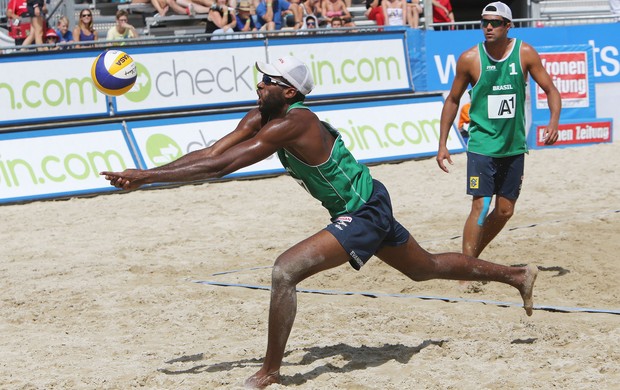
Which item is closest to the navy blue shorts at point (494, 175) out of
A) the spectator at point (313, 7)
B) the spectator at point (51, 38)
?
the spectator at point (51, 38)

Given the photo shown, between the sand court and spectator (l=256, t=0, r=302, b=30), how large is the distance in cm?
556

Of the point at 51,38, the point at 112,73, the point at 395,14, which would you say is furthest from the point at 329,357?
the point at 395,14

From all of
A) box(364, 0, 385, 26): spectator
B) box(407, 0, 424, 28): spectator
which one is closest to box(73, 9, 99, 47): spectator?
box(364, 0, 385, 26): spectator

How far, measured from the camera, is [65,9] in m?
17.9

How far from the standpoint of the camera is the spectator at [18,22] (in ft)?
52.6

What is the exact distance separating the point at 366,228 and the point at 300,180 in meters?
0.46

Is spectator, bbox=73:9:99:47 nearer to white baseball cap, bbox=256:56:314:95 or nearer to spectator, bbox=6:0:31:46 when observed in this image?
spectator, bbox=6:0:31:46

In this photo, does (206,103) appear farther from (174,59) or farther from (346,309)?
(346,309)

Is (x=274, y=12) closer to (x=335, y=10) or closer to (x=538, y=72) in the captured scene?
(x=335, y=10)

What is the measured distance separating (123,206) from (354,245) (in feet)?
24.2

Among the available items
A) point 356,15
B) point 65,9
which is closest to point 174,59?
point 65,9

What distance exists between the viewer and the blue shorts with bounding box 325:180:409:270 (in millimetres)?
5375

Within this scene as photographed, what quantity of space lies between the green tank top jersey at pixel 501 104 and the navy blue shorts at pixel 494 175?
6 centimetres

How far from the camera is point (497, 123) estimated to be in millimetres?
7680
